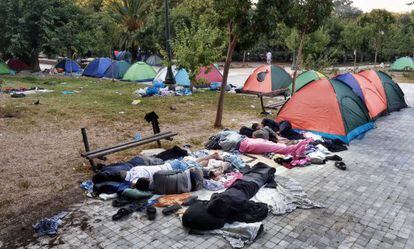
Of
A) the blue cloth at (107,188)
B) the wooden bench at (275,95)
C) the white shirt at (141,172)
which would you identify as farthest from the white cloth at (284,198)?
the wooden bench at (275,95)

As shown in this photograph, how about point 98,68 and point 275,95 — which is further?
point 98,68

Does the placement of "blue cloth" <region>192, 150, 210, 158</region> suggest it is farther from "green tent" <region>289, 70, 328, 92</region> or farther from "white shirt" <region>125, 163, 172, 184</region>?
"green tent" <region>289, 70, 328, 92</region>

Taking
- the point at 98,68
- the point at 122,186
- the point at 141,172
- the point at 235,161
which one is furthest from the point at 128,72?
the point at 122,186

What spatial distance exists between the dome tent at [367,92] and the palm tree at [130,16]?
1001 inches

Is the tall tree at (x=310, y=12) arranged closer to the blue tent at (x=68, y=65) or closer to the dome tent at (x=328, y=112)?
the dome tent at (x=328, y=112)

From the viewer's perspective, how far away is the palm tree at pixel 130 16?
34.0 meters

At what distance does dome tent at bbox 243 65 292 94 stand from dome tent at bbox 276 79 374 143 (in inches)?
284

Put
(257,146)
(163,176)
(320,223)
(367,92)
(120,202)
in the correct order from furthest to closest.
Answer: (367,92) < (257,146) < (163,176) < (120,202) < (320,223)

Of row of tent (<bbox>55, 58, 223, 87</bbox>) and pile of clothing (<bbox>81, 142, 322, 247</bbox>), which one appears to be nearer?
pile of clothing (<bbox>81, 142, 322, 247</bbox>)

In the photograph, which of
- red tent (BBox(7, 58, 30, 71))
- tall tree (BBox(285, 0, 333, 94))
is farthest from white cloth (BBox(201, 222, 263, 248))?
red tent (BBox(7, 58, 30, 71))

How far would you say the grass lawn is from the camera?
20.9 feet

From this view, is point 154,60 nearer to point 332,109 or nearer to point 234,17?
point 234,17

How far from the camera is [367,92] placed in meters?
12.9

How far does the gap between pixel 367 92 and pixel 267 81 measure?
236 inches
